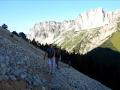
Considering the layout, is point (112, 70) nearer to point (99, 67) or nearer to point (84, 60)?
point (99, 67)

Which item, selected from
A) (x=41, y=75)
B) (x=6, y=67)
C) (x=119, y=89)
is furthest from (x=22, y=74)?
(x=119, y=89)

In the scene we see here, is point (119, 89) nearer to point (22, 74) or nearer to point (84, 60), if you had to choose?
point (84, 60)

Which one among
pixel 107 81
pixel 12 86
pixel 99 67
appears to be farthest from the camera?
pixel 99 67

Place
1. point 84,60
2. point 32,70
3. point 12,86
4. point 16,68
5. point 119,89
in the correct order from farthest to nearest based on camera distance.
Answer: point 84,60
point 119,89
point 32,70
point 16,68
point 12,86

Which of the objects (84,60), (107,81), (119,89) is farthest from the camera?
(84,60)

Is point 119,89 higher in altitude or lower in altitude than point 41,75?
lower

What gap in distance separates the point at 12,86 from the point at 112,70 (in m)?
81.2

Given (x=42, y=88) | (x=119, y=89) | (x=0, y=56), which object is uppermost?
(x=0, y=56)

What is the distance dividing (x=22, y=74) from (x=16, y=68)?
1768 millimetres

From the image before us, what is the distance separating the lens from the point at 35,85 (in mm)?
32125

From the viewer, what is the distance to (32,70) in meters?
37.3

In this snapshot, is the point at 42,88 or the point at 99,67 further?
the point at 99,67

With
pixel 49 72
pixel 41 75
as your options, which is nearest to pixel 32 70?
pixel 41 75

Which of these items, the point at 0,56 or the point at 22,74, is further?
the point at 0,56
